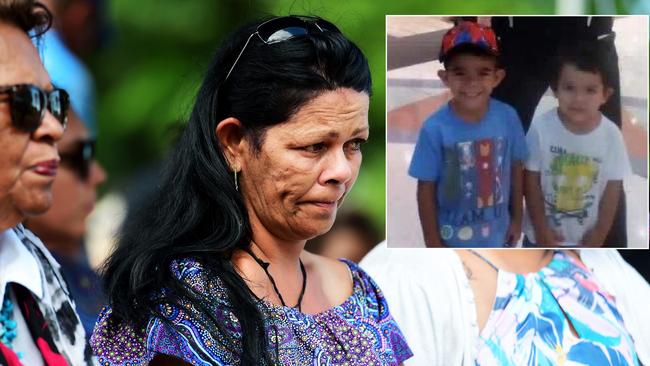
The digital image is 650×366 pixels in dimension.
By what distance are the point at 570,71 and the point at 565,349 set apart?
2.13 feet

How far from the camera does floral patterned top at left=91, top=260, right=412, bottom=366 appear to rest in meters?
1.74

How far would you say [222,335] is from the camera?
5.76 feet

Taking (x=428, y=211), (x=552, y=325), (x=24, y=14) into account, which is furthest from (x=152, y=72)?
(x=24, y=14)

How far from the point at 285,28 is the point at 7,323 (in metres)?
0.80

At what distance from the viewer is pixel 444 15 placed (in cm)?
247

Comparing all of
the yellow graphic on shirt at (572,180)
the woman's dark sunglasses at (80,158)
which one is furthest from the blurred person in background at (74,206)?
the yellow graphic on shirt at (572,180)

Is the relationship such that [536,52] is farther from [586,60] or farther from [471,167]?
[471,167]

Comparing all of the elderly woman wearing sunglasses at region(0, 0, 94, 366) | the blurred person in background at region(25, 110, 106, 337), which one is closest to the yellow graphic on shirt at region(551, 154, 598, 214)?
the blurred person in background at region(25, 110, 106, 337)

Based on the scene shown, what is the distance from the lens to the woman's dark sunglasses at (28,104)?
4.08ft

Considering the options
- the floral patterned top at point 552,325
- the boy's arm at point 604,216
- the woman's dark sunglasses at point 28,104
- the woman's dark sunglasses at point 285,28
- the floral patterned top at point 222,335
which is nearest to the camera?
the woman's dark sunglasses at point 28,104

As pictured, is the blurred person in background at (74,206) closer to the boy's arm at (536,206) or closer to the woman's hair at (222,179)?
the woman's hair at (222,179)

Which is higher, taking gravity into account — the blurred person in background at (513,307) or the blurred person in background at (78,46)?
the blurred person in background at (78,46)

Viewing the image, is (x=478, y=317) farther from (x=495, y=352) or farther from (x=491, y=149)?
(x=491, y=149)

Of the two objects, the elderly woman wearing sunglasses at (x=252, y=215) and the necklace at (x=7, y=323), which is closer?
the necklace at (x=7, y=323)
